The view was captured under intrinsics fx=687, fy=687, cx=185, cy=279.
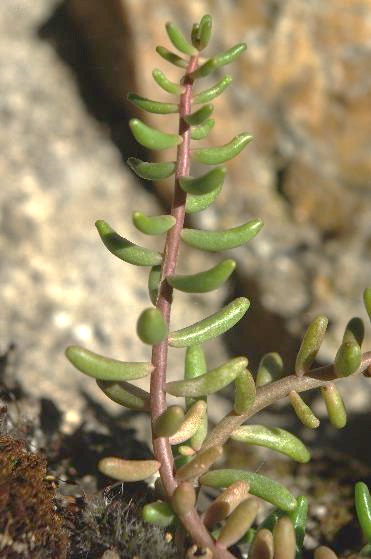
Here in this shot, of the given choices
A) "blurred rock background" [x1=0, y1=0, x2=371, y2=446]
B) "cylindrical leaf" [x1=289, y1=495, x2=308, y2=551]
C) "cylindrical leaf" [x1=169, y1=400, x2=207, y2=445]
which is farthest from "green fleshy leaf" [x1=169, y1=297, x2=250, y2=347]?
"blurred rock background" [x1=0, y1=0, x2=371, y2=446]

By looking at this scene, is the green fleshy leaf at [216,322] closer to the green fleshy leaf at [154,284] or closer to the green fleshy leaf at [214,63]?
the green fleshy leaf at [154,284]

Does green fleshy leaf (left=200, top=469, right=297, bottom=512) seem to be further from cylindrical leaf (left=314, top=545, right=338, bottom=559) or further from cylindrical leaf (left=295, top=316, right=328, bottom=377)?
cylindrical leaf (left=295, top=316, right=328, bottom=377)

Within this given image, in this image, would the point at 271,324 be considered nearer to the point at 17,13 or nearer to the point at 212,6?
the point at 212,6

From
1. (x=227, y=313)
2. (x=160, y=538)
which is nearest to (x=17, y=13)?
(x=227, y=313)

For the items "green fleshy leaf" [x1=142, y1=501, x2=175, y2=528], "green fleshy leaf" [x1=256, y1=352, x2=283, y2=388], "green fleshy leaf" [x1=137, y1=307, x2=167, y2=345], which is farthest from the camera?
"green fleshy leaf" [x1=256, y1=352, x2=283, y2=388]

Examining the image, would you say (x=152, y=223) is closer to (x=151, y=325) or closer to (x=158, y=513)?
(x=151, y=325)

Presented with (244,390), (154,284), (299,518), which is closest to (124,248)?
(154,284)

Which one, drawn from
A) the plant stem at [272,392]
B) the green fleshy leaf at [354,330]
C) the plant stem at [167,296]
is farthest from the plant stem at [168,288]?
the green fleshy leaf at [354,330]
